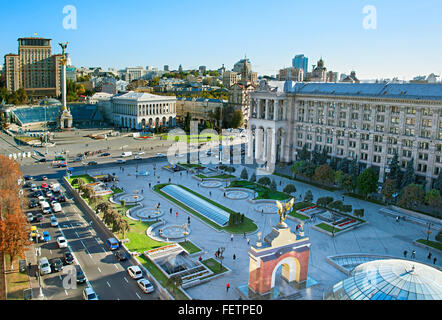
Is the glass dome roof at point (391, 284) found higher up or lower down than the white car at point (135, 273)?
higher up

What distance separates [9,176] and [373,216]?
47465 millimetres

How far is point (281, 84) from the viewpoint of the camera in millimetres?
76625

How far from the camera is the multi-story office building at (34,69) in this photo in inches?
6668

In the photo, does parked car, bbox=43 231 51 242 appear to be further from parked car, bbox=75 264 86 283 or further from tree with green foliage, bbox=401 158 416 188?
tree with green foliage, bbox=401 158 416 188

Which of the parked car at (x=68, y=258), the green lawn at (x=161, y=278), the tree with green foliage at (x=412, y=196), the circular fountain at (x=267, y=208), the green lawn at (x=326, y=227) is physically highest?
the tree with green foliage at (x=412, y=196)

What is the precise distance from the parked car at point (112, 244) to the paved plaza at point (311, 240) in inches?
313

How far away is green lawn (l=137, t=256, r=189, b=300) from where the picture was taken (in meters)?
29.4

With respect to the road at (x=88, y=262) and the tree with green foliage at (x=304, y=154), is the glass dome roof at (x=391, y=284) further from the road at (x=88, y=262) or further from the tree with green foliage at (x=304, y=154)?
the tree with green foliage at (x=304, y=154)

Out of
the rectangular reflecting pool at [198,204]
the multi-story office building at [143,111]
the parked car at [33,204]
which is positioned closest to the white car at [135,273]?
the rectangular reflecting pool at [198,204]

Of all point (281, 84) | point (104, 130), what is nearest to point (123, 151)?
point (104, 130)

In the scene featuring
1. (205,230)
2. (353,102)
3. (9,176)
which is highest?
(353,102)

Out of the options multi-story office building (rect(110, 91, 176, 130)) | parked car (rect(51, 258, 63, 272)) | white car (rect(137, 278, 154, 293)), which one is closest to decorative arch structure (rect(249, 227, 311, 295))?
white car (rect(137, 278, 154, 293))

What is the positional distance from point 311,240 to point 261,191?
17.8m
